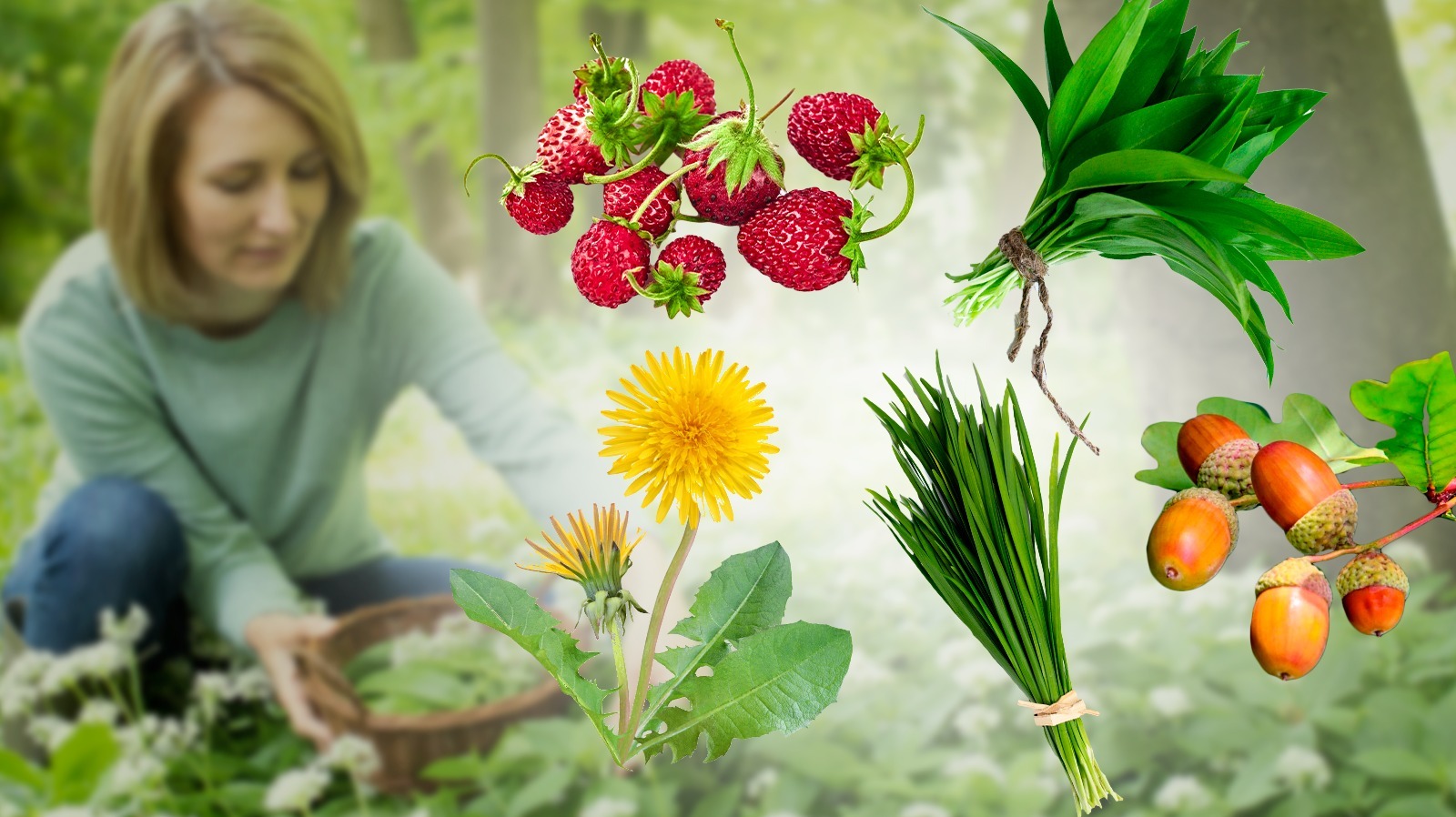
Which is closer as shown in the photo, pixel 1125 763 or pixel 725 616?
pixel 725 616

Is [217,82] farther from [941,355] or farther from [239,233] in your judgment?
[941,355]

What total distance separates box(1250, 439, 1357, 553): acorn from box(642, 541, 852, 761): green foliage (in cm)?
18

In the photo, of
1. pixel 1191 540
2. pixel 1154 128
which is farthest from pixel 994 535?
pixel 1154 128

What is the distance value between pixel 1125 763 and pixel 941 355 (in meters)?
0.54

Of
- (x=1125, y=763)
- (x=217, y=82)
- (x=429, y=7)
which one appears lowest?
(x=1125, y=763)

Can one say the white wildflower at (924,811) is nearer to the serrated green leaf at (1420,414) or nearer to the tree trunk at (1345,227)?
the tree trunk at (1345,227)

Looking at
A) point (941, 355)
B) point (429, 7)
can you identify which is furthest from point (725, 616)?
point (429, 7)

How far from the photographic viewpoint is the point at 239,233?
4.17 feet

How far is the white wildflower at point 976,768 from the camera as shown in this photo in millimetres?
1211

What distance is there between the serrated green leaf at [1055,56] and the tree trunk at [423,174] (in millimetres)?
1191

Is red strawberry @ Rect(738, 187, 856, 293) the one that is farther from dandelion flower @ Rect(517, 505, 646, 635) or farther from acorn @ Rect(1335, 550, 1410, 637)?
acorn @ Rect(1335, 550, 1410, 637)

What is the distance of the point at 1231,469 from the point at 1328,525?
0.04 metres

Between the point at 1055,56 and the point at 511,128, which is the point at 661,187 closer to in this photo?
the point at 1055,56

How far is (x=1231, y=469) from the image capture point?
43 centimetres
